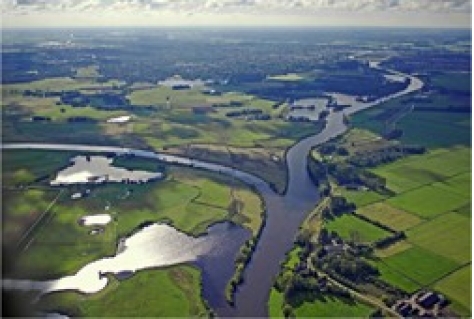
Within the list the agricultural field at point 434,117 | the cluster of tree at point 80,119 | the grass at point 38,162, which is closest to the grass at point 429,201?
the agricultural field at point 434,117

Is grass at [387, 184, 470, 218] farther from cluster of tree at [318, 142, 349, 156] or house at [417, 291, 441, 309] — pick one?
cluster of tree at [318, 142, 349, 156]

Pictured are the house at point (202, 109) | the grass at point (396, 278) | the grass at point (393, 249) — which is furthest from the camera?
the house at point (202, 109)

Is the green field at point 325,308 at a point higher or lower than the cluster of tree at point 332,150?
lower

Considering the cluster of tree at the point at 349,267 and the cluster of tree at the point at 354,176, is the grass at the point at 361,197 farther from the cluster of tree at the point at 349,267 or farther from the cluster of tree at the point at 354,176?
the cluster of tree at the point at 349,267

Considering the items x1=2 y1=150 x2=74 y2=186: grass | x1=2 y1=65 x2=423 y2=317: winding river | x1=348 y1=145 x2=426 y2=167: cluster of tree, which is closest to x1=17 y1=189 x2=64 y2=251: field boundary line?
x1=2 y1=150 x2=74 y2=186: grass

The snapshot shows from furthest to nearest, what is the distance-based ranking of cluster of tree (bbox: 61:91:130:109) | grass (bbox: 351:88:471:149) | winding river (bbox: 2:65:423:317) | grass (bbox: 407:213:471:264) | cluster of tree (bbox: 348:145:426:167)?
cluster of tree (bbox: 61:91:130:109)
grass (bbox: 351:88:471:149)
cluster of tree (bbox: 348:145:426:167)
grass (bbox: 407:213:471:264)
winding river (bbox: 2:65:423:317)

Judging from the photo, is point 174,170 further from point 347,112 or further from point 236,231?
point 347,112
